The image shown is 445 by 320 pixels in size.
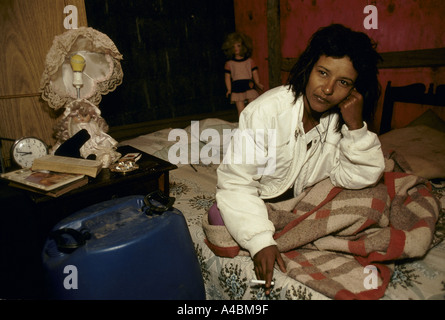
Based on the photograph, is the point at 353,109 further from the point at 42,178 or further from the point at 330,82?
the point at 42,178

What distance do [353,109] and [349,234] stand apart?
1.81ft

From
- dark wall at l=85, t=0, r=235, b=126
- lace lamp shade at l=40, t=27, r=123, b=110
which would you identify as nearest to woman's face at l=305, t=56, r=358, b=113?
lace lamp shade at l=40, t=27, r=123, b=110

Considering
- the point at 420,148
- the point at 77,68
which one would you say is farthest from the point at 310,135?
the point at 77,68

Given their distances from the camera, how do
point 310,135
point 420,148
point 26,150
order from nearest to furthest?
point 310,135
point 26,150
point 420,148

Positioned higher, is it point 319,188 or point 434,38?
point 434,38

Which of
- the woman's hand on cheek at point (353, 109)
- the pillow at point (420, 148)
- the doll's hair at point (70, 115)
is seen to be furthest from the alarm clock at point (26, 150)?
the pillow at point (420, 148)

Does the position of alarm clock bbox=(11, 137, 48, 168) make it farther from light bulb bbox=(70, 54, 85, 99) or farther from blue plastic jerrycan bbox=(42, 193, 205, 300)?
blue plastic jerrycan bbox=(42, 193, 205, 300)

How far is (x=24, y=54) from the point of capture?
2150 millimetres

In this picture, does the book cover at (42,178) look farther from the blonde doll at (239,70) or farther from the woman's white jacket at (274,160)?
the blonde doll at (239,70)

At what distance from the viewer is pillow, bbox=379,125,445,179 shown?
188cm

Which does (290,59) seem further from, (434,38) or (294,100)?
(294,100)
